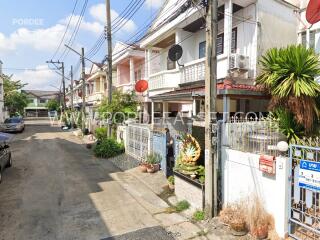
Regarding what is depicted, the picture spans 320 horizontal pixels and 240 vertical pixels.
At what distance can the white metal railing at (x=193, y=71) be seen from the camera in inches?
429

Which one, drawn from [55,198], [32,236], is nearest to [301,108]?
[32,236]

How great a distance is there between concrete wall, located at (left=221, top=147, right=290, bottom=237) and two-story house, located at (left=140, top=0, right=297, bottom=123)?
2.01m

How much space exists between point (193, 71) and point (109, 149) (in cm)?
654

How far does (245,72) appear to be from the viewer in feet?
31.4

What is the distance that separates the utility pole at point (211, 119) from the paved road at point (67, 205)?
1470mm

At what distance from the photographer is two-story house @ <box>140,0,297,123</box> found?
9062 millimetres

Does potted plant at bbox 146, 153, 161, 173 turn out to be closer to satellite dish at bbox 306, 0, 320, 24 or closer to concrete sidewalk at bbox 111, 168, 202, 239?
concrete sidewalk at bbox 111, 168, 202, 239

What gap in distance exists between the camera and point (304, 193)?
14.8 feet

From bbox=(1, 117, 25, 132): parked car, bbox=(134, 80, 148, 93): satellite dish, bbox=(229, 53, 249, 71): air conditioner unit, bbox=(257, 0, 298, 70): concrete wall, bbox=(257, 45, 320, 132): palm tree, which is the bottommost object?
bbox=(1, 117, 25, 132): parked car

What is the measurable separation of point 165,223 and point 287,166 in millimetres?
3078

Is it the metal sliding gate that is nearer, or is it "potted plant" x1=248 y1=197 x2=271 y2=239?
the metal sliding gate

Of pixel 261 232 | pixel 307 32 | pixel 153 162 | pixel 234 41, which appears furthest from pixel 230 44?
pixel 261 232

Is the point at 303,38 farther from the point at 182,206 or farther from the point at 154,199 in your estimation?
the point at 154,199

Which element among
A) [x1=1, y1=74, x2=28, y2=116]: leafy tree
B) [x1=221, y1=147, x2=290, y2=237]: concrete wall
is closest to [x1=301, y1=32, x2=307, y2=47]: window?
[x1=221, y1=147, x2=290, y2=237]: concrete wall
